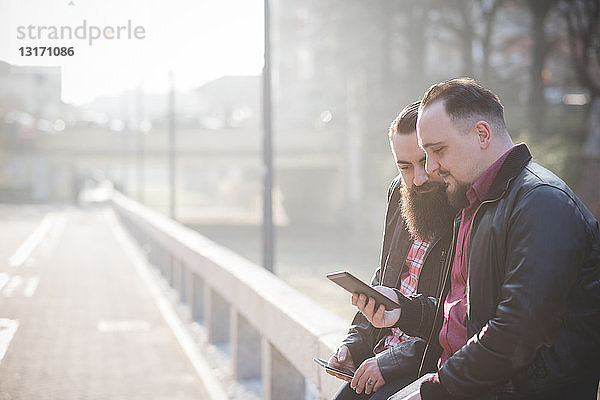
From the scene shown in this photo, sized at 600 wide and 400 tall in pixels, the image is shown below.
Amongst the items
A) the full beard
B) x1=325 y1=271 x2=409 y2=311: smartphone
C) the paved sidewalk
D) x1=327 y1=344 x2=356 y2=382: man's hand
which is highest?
the full beard

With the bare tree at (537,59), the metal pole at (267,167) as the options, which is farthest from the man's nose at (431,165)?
the bare tree at (537,59)

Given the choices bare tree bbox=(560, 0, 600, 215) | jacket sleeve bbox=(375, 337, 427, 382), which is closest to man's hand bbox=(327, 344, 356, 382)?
jacket sleeve bbox=(375, 337, 427, 382)

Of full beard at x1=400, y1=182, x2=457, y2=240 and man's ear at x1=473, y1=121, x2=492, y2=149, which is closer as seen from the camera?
man's ear at x1=473, y1=121, x2=492, y2=149

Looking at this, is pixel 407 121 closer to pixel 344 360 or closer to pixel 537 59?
pixel 344 360

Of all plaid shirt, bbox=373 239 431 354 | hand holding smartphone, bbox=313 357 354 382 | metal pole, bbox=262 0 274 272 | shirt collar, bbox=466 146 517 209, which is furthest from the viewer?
metal pole, bbox=262 0 274 272

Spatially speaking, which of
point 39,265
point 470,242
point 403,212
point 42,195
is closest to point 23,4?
point 403,212

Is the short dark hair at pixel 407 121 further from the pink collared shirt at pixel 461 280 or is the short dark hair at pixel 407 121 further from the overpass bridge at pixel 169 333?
the overpass bridge at pixel 169 333

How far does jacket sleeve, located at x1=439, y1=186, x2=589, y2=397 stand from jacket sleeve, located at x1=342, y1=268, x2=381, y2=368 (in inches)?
39.2

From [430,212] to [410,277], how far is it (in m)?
0.33

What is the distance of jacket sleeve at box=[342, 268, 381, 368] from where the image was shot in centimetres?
392

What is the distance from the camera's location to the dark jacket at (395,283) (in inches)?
141

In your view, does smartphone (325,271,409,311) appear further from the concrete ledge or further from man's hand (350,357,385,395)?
the concrete ledge

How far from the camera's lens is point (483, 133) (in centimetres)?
Result: 310

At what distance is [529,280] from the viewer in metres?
2.81
